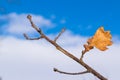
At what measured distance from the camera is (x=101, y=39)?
1.76 meters

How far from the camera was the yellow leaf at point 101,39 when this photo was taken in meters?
1.74

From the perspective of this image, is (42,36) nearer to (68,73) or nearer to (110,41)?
(68,73)

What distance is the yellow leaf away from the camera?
5.70 feet

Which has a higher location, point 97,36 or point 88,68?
point 97,36

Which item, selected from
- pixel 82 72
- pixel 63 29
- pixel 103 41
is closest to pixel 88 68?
pixel 82 72

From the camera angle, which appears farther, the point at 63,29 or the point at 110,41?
the point at 63,29

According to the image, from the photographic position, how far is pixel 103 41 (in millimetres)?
1753

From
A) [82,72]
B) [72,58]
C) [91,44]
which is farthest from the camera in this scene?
[91,44]

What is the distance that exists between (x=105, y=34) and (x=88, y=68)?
24 centimetres

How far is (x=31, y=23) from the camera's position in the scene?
170cm

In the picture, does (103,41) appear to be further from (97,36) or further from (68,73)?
(68,73)

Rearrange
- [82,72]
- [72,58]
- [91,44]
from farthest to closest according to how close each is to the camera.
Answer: [91,44] → [82,72] → [72,58]

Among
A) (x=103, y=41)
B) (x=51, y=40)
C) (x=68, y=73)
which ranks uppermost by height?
(x=103, y=41)

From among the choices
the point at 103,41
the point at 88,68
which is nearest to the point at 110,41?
the point at 103,41
